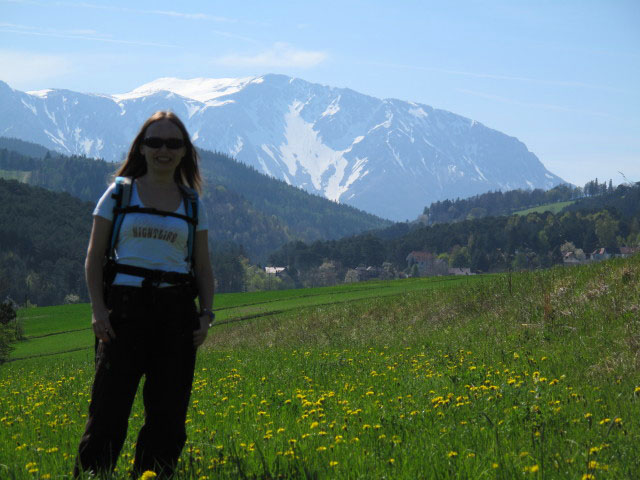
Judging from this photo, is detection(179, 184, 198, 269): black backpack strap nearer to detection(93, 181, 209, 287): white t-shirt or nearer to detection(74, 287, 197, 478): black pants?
detection(93, 181, 209, 287): white t-shirt

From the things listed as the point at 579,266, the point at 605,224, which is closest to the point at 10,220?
the point at 605,224

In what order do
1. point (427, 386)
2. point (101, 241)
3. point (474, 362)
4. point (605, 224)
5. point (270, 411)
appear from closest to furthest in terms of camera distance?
point (101, 241) → point (270, 411) → point (427, 386) → point (474, 362) → point (605, 224)

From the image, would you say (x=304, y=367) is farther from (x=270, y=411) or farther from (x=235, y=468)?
(x=235, y=468)

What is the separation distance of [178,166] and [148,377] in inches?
64.0

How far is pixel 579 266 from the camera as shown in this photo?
1808 centimetres

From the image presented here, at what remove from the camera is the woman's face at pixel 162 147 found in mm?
4953

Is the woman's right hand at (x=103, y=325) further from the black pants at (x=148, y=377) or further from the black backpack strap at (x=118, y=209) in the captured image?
the black backpack strap at (x=118, y=209)

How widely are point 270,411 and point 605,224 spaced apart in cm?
17563

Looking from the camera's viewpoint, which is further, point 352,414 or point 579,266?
point 579,266

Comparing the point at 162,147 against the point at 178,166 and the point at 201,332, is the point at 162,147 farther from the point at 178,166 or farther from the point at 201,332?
the point at 201,332

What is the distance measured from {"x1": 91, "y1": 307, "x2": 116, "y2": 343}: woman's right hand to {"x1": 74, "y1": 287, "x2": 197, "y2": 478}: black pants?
0.04m

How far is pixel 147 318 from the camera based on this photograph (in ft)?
15.2

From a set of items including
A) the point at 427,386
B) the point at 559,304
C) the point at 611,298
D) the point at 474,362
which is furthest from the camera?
the point at 559,304

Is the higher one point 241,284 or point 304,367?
point 304,367
